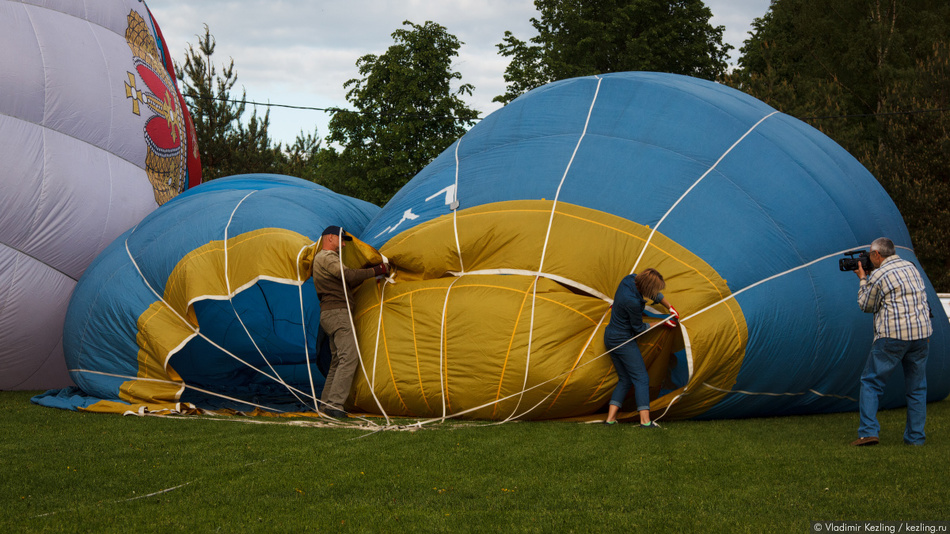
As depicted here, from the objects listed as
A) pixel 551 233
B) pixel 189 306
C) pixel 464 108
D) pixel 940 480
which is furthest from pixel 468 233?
pixel 464 108

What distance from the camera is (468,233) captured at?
267 inches

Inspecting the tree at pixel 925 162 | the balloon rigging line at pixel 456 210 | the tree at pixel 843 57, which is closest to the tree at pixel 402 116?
the tree at pixel 843 57

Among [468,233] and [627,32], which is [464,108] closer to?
[627,32]

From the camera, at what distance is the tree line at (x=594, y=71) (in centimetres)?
2198

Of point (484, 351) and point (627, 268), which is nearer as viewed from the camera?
point (484, 351)

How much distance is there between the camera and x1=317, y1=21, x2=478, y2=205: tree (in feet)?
74.7

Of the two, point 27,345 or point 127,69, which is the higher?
point 127,69

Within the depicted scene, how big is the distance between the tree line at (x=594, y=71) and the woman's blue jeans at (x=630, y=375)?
16.7 m

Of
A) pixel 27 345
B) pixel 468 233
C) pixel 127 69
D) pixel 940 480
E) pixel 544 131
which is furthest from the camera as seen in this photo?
pixel 127 69

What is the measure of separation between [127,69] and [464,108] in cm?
1432

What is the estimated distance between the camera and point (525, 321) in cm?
621

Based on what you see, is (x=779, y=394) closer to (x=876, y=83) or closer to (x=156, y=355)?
(x=156, y=355)

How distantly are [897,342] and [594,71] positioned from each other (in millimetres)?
19131

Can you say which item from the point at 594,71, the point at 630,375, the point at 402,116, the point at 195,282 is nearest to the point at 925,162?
the point at 594,71
